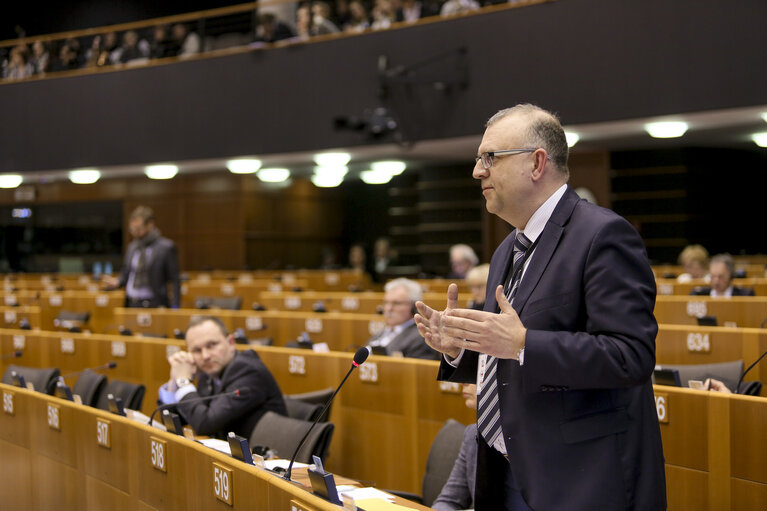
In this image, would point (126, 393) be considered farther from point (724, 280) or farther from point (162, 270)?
point (724, 280)

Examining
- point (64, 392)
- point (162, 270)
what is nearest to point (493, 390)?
point (64, 392)

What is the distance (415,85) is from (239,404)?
6.32 metres

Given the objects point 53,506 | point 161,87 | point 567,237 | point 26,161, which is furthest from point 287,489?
point 26,161

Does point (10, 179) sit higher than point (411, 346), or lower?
higher

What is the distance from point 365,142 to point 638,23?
126 inches

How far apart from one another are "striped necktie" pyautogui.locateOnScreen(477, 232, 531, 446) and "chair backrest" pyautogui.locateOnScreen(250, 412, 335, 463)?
1.30 meters

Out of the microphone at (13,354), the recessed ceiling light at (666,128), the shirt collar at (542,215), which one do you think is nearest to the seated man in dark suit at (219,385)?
the shirt collar at (542,215)

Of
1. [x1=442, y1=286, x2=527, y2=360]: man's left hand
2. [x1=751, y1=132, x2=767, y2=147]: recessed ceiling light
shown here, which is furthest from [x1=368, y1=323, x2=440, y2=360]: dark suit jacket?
[x1=751, y1=132, x2=767, y2=147]: recessed ceiling light

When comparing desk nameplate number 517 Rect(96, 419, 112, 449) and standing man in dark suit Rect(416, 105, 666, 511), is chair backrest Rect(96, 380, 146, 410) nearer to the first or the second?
desk nameplate number 517 Rect(96, 419, 112, 449)

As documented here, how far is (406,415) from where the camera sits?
3.77 meters

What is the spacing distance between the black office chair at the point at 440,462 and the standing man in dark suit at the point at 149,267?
14.4ft

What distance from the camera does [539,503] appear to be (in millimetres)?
1513

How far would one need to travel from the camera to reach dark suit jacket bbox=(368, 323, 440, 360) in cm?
438

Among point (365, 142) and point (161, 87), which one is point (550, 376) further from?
point (161, 87)
